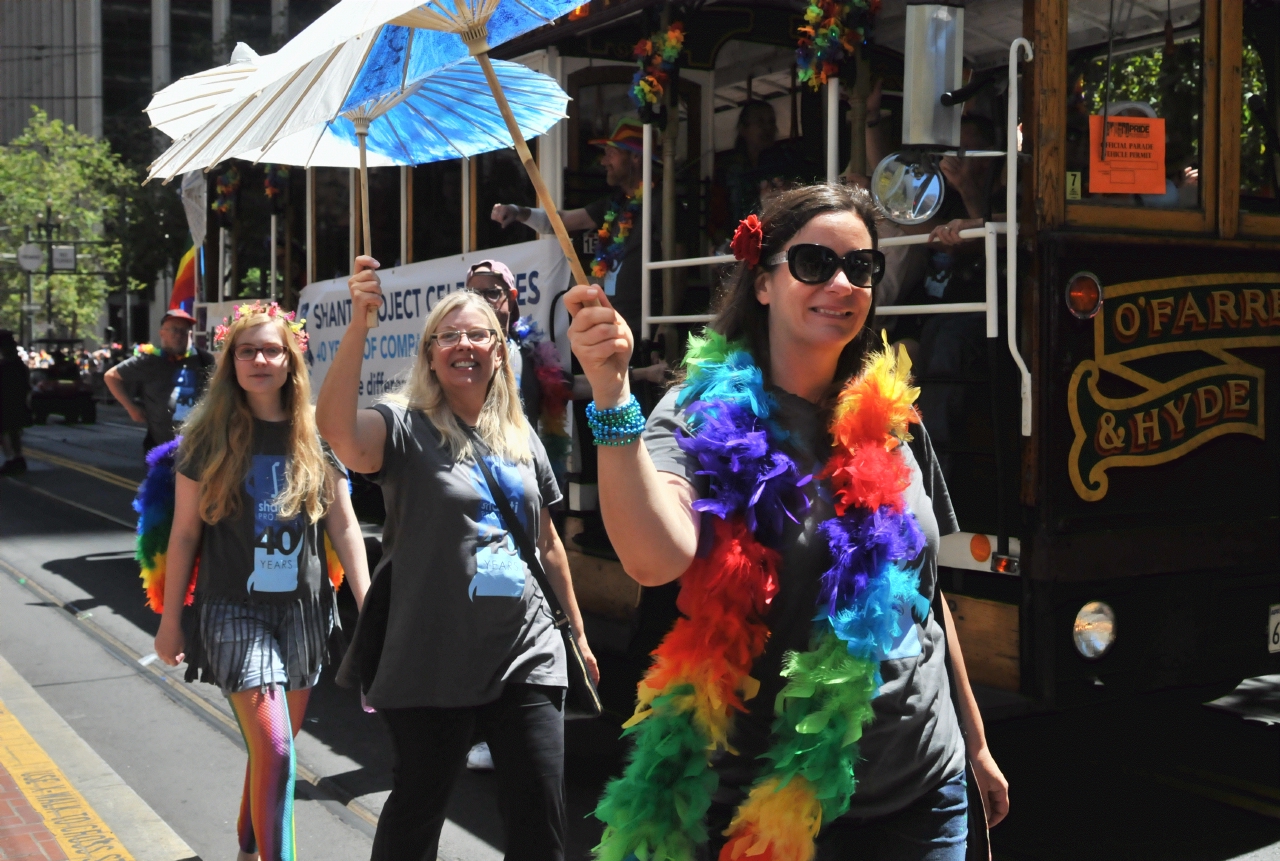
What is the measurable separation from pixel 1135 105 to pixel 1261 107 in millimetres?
1106

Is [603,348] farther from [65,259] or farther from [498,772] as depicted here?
[65,259]

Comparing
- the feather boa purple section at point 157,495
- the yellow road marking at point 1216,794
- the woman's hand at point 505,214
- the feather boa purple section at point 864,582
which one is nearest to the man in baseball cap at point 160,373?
the feather boa purple section at point 157,495

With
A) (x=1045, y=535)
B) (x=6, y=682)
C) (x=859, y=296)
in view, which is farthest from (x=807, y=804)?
(x=6, y=682)

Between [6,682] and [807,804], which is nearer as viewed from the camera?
[807,804]

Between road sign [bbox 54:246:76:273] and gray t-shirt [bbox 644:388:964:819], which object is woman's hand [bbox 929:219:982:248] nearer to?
gray t-shirt [bbox 644:388:964:819]

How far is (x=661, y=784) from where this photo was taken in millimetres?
2209

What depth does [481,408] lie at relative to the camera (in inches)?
144

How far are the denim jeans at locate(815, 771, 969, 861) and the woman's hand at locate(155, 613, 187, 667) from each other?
94.6 inches

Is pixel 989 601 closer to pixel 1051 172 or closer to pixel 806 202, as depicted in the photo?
pixel 1051 172

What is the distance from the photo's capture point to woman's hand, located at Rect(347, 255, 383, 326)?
10.2 ft

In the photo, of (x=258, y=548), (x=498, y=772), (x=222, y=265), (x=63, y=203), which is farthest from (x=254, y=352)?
(x=63, y=203)

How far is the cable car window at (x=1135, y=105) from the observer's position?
4570 mm

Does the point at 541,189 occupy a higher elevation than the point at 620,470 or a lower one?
higher

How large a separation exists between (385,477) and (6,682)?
427 centimetres
